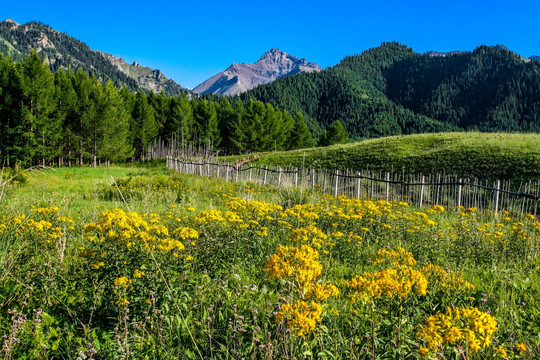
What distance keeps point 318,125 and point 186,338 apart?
131454mm

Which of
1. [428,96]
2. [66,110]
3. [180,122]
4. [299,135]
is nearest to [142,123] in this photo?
[180,122]

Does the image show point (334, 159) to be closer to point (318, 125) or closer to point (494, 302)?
point (494, 302)

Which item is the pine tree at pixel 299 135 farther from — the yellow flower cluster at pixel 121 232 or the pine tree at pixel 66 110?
the yellow flower cluster at pixel 121 232

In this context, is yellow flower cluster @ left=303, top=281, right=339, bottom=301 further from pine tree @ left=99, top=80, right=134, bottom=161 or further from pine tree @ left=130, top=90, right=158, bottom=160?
pine tree @ left=130, top=90, right=158, bottom=160

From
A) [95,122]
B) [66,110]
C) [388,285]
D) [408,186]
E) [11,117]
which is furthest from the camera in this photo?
[95,122]

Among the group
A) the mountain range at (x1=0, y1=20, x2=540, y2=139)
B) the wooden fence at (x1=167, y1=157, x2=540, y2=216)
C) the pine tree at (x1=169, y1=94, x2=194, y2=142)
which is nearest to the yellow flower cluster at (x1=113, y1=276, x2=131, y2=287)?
the wooden fence at (x1=167, y1=157, x2=540, y2=216)

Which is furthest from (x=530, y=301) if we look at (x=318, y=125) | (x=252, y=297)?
(x=318, y=125)

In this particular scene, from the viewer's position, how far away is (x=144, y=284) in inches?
97.3

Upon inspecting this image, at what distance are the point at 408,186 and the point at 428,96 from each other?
153m

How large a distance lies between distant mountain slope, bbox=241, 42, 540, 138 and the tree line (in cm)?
6821

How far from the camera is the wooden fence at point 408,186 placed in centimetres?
→ 1021

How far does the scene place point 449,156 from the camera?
859 inches

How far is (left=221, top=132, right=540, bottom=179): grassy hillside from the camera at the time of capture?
17.9m

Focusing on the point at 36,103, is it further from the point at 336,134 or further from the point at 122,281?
the point at 336,134
